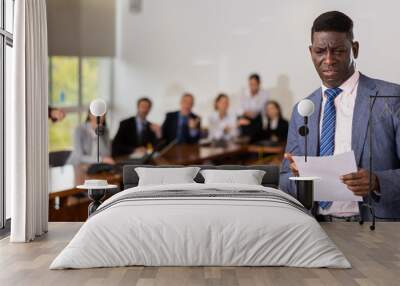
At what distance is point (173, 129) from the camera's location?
8727 millimetres

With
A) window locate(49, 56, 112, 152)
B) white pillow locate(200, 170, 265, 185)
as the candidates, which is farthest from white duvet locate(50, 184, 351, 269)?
window locate(49, 56, 112, 152)

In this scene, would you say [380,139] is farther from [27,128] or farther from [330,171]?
[27,128]

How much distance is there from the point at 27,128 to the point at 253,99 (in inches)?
145

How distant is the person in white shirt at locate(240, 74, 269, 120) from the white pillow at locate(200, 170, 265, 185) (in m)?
2.12

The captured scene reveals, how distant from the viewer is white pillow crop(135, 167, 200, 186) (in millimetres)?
6496

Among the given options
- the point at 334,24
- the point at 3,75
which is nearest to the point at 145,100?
the point at 3,75

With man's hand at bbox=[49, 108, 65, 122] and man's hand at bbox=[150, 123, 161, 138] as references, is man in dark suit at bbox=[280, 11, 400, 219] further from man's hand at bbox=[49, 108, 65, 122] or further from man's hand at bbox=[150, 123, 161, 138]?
man's hand at bbox=[49, 108, 65, 122]

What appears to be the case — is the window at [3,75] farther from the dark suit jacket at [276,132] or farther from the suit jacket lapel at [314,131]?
the dark suit jacket at [276,132]

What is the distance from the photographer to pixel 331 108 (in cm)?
705

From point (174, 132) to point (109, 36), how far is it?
65.8 inches

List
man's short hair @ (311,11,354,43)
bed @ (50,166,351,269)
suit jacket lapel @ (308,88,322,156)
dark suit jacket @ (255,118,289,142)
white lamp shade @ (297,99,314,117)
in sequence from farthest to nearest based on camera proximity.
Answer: dark suit jacket @ (255,118,289,142)
man's short hair @ (311,11,354,43)
suit jacket lapel @ (308,88,322,156)
white lamp shade @ (297,99,314,117)
bed @ (50,166,351,269)

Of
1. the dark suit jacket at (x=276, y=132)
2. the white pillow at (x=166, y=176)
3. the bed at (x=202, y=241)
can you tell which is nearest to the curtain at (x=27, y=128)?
the white pillow at (x=166, y=176)

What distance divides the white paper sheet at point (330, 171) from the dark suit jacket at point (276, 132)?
1.55 metres

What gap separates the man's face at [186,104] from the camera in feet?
28.6
